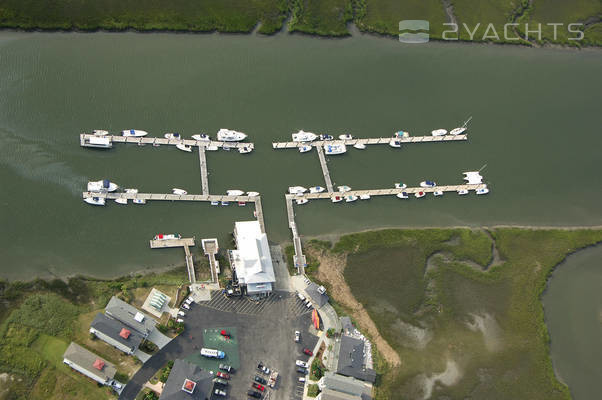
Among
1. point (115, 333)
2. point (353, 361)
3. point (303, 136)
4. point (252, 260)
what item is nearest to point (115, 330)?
point (115, 333)

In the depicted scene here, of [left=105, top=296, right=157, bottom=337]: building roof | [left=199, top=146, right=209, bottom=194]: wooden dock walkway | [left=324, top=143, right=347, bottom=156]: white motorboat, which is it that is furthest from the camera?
[left=324, top=143, right=347, bottom=156]: white motorboat

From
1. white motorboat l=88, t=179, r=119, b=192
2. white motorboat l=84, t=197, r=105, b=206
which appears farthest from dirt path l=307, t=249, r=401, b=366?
white motorboat l=84, t=197, r=105, b=206

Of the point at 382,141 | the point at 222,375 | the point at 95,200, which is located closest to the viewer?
the point at 222,375

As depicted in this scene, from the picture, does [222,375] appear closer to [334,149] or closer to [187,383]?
[187,383]

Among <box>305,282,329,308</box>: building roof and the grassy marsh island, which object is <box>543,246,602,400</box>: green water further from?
<box>305,282,329,308</box>: building roof

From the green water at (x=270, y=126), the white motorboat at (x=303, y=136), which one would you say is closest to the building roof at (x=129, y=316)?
the green water at (x=270, y=126)

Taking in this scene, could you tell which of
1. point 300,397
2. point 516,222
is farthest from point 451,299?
point 300,397
